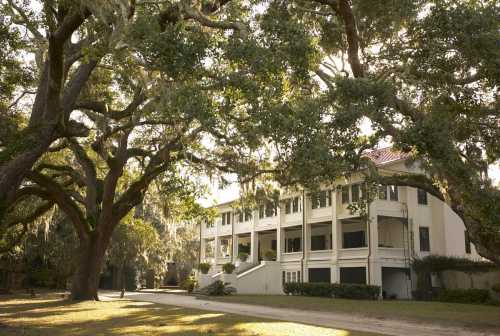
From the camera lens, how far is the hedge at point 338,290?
3269cm

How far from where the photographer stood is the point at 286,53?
12.9 metres

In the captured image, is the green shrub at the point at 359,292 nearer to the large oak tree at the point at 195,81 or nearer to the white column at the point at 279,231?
the white column at the point at 279,231

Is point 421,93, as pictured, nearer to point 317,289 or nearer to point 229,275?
point 317,289

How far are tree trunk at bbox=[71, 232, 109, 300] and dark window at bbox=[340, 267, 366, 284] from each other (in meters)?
18.5

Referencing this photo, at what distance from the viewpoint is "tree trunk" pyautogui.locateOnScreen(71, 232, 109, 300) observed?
24734 millimetres

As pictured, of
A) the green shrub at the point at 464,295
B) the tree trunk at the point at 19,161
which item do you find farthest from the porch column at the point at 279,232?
the tree trunk at the point at 19,161

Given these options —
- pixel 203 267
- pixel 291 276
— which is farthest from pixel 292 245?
pixel 203 267

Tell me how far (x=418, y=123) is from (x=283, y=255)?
2959 cm

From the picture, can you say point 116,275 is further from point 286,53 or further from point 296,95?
point 286,53

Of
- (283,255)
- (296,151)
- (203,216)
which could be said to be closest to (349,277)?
(283,255)

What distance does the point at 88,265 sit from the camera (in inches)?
982

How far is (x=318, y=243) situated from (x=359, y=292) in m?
10.0

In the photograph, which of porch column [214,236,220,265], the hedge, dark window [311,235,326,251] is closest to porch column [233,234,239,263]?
porch column [214,236,220,265]

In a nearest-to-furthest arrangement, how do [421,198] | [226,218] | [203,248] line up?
1. [421,198]
2. [226,218]
3. [203,248]
